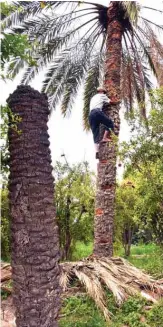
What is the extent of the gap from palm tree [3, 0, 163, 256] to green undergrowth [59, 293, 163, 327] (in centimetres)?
214

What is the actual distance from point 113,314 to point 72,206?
5.96 m

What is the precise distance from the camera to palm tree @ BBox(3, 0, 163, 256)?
9.05 m

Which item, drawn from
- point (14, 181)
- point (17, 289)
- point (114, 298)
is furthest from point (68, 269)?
point (14, 181)

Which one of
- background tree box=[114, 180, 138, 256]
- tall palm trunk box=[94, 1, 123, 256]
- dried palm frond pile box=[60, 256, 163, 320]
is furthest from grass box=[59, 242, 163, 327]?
background tree box=[114, 180, 138, 256]

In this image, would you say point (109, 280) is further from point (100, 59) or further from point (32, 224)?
point (100, 59)

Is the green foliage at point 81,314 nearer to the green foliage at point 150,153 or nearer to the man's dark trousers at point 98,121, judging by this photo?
the green foliage at point 150,153

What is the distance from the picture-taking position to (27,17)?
35.1 ft

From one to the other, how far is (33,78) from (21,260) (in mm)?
8349

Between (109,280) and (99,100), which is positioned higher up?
(99,100)

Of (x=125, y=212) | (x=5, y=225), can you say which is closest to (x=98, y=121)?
(x=5, y=225)

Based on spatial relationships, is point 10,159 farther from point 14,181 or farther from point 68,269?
point 68,269

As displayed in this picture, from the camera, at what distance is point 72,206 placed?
12281 millimetres

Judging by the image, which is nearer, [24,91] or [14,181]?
[14,181]

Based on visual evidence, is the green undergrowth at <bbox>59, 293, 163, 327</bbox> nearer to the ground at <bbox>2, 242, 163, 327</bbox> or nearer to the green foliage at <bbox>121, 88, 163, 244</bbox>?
the ground at <bbox>2, 242, 163, 327</bbox>
